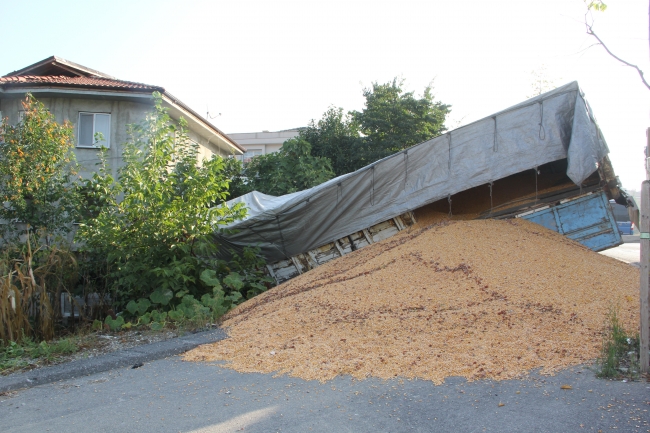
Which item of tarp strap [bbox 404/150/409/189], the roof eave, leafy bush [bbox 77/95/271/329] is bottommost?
leafy bush [bbox 77/95/271/329]

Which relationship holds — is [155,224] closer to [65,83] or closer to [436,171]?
[436,171]

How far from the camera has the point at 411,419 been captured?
4.15 meters

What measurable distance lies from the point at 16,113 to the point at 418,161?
42.8 feet

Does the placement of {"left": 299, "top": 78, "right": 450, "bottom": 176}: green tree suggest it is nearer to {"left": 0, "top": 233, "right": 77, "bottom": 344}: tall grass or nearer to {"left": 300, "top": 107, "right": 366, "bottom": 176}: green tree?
{"left": 300, "top": 107, "right": 366, "bottom": 176}: green tree

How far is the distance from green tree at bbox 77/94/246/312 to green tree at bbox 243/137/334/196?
277 inches

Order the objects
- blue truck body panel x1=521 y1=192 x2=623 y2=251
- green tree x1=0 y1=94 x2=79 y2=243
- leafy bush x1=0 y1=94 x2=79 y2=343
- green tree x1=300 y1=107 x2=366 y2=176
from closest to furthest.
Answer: blue truck body panel x1=521 y1=192 x2=623 y2=251, leafy bush x1=0 y1=94 x2=79 y2=343, green tree x1=0 y1=94 x2=79 y2=243, green tree x1=300 y1=107 x2=366 y2=176

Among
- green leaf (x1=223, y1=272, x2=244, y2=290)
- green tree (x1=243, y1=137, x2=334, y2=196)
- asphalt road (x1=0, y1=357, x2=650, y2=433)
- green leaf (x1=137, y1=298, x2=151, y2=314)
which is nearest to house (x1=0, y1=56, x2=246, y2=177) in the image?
green tree (x1=243, y1=137, x2=334, y2=196)

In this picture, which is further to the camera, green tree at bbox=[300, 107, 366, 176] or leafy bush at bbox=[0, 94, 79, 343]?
green tree at bbox=[300, 107, 366, 176]

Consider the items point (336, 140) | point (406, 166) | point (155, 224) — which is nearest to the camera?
point (155, 224)

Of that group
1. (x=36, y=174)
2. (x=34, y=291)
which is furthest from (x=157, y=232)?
(x=36, y=174)

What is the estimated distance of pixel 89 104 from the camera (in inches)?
677

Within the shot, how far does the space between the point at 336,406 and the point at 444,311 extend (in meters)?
2.50

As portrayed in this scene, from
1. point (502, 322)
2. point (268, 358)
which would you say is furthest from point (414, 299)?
point (268, 358)

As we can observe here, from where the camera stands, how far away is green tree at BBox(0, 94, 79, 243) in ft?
37.7
